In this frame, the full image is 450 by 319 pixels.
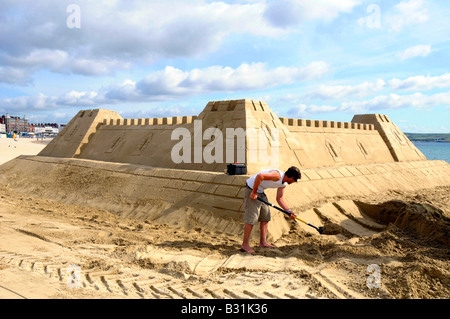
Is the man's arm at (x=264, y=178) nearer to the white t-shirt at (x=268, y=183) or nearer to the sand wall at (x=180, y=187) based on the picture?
the white t-shirt at (x=268, y=183)

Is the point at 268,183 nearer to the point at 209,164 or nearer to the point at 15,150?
the point at 209,164

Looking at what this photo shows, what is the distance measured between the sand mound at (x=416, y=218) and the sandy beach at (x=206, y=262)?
2 centimetres

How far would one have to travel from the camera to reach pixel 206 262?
4.81 m

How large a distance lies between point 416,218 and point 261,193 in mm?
3365

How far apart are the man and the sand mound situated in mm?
2841

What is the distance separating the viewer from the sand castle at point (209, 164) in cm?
738

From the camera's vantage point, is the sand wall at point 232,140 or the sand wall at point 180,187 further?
the sand wall at point 232,140

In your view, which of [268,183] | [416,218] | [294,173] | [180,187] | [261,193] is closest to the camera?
[294,173]

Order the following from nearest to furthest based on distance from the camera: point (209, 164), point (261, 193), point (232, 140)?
point (261, 193) → point (232, 140) → point (209, 164)

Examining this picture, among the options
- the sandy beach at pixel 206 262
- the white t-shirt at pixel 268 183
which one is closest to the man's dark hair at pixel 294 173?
the white t-shirt at pixel 268 183

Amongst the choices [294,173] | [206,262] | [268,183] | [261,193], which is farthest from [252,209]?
[206,262]

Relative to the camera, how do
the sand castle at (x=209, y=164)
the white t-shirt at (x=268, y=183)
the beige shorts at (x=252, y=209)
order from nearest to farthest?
1. the white t-shirt at (x=268, y=183)
2. the beige shorts at (x=252, y=209)
3. the sand castle at (x=209, y=164)
